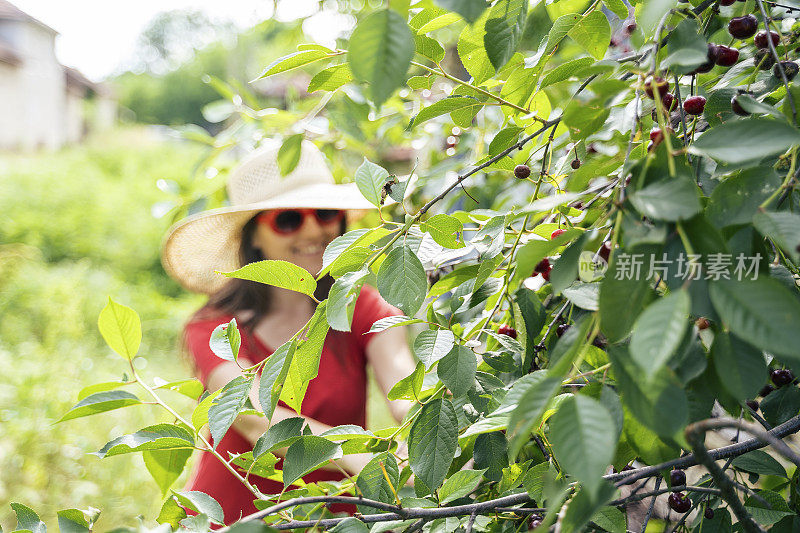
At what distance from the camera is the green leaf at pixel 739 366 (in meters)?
0.33

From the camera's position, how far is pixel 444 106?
1.88 ft

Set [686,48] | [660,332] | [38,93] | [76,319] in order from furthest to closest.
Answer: [38,93], [76,319], [686,48], [660,332]

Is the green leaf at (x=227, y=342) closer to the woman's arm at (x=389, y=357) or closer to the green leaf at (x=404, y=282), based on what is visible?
the green leaf at (x=404, y=282)

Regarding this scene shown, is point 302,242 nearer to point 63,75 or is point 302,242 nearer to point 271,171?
point 271,171

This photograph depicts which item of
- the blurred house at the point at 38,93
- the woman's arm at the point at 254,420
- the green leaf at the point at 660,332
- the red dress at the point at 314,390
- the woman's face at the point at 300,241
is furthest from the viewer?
the blurred house at the point at 38,93

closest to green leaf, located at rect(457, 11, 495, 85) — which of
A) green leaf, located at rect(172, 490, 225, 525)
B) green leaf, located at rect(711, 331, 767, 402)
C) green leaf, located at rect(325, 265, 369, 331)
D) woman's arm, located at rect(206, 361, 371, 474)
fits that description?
green leaf, located at rect(325, 265, 369, 331)

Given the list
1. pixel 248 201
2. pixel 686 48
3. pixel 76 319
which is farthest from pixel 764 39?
pixel 76 319

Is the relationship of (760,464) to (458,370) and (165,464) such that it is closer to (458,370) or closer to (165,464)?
(458,370)

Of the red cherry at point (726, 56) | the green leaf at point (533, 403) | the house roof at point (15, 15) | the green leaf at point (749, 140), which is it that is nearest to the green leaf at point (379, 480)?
the green leaf at point (533, 403)

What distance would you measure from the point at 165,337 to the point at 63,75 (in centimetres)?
1402

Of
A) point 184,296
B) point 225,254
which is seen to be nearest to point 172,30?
point 184,296

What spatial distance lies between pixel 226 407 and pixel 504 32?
0.35 metres

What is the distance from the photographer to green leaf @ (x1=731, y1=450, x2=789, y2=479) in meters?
0.54

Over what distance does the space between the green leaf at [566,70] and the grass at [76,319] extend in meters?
0.83
